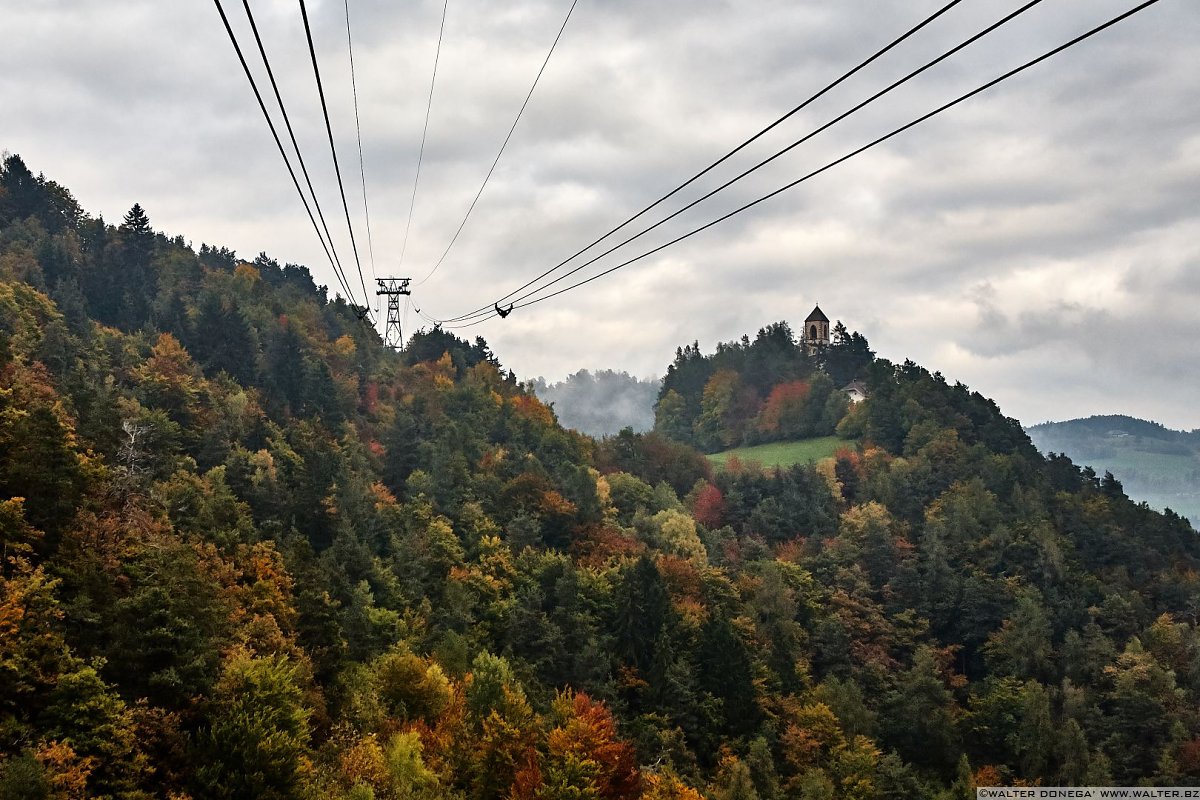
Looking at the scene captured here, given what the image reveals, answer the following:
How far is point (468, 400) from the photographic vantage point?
472ft

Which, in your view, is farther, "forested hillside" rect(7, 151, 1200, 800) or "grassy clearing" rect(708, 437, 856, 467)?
"grassy clearing" rect(708, 437, 856, 467)

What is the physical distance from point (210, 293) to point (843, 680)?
86.1 m

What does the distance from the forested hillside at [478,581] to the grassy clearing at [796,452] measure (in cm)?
547

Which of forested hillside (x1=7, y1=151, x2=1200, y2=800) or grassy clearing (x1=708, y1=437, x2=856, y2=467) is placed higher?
grassy clearing (x1=708, y1=437, x2=856, y2=467)

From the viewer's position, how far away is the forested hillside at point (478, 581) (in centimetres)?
3772

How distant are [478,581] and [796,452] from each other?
115 metres

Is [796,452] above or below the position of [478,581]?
above

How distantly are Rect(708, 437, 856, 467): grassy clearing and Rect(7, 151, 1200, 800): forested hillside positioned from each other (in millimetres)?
5473

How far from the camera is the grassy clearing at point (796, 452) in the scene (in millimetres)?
184875

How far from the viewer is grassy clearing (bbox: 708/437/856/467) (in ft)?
607

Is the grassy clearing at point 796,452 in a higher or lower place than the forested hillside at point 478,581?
higher

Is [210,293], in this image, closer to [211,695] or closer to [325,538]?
[325,538]

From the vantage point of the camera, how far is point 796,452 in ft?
624

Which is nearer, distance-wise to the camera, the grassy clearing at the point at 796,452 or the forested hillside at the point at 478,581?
the forested hillside at the point at 478,581
